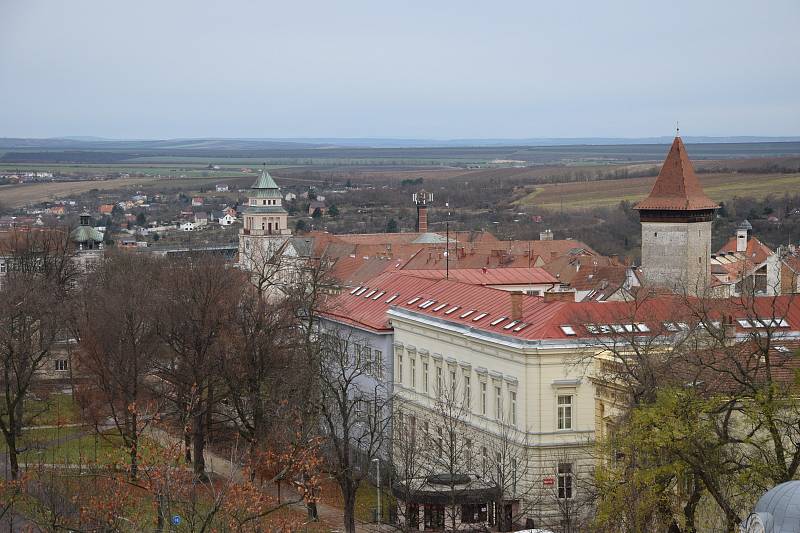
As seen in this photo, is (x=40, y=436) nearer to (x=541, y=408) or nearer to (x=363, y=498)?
(x=363, y=498)

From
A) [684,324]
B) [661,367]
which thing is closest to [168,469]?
[661,367]

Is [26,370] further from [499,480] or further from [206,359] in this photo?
[499,480]

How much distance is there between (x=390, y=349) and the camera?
7425cm

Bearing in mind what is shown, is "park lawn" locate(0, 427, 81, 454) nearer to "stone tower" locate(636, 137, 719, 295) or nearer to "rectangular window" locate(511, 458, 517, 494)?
"rectangular window" locate(511, 458, 517, 494)

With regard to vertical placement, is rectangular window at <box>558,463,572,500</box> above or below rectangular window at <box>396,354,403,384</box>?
below

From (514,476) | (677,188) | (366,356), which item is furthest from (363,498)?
(677,188)

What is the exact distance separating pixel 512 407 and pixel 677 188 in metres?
44.0

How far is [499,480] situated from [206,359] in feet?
65.9

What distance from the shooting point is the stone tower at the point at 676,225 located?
102375 mm

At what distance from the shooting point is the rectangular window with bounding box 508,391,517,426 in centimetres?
6106

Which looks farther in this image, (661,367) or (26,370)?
(26,370)

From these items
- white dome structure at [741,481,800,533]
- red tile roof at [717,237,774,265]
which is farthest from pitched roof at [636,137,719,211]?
white dome structure at [741,481,800,533]

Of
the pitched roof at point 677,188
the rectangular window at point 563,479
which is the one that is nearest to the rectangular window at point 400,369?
the rectangular window at point 563,479

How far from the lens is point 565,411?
6034 cm
